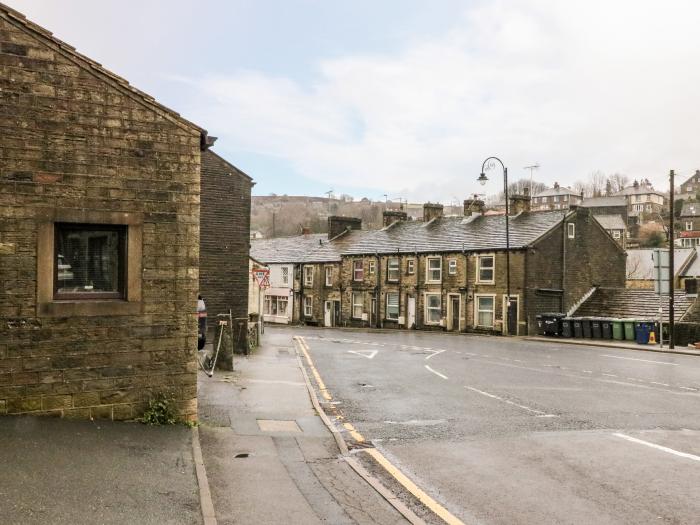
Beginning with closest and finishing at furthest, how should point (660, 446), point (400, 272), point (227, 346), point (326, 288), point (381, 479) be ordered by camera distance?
point (381, 479) → point (660, 446) → point (227, 346) → point (400, 272) → point (326, 288)

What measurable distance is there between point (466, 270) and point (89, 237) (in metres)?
34.3

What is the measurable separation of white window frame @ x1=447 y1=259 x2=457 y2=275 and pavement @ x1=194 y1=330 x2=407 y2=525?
2943 cm

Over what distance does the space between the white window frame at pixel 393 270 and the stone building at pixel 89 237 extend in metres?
37.4

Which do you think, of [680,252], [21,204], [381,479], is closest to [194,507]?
[381,479]

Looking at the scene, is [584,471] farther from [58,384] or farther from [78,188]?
[78,188]

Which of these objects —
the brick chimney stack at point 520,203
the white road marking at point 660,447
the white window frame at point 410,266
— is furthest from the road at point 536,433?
the white window frame at point 410,266

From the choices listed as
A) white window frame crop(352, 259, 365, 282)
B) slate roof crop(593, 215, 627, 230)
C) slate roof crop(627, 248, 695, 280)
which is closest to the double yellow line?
white window frame crop(352, 259, 365, 282)

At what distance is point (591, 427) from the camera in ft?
35.0

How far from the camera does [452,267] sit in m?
42.2

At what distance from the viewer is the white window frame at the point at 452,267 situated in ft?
138

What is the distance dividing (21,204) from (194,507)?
4.66 meters

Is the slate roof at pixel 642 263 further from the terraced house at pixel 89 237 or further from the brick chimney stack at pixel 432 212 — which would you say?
the terraced house at pixel 89 237

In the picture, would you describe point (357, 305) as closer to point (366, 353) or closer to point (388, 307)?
point (388, 307)

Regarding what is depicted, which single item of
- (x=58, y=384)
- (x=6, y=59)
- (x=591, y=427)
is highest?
(x=6, y=59)
